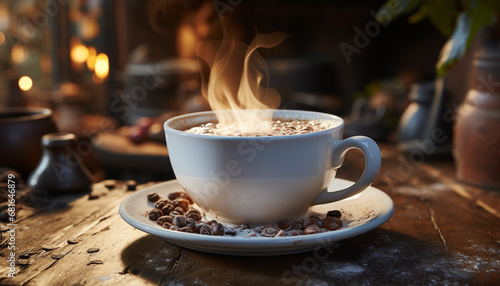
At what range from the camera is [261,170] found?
2.00 feet

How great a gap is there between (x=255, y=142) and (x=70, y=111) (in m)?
2.09

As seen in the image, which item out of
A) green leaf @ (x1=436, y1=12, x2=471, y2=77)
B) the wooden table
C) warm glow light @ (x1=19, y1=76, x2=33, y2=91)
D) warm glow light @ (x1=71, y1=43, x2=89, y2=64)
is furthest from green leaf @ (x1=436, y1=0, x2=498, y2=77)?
warm glow light @ (x1=71, y1=43, x2=89, y2=64)

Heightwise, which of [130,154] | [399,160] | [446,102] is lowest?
[130,154]

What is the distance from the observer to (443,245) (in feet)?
2.16

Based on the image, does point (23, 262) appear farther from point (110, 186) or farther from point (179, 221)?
point (110, 186)

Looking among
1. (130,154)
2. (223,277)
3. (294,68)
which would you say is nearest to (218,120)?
(223,277)

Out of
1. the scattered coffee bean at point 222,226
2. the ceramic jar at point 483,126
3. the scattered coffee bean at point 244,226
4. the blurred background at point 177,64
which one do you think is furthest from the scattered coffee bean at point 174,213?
the blurred background at point 177,64

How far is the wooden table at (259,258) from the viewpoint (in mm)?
552

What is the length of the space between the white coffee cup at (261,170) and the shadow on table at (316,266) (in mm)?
71

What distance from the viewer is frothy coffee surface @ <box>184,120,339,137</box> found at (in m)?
0.66

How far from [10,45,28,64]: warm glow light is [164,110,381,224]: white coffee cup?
5.77 meters

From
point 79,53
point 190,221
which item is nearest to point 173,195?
point 190,221

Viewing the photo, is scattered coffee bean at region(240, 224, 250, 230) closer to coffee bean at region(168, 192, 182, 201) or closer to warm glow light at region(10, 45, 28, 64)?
coffee bean at region(168, 192, 182, 201)

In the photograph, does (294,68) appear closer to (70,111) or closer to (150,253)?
(70,111)
